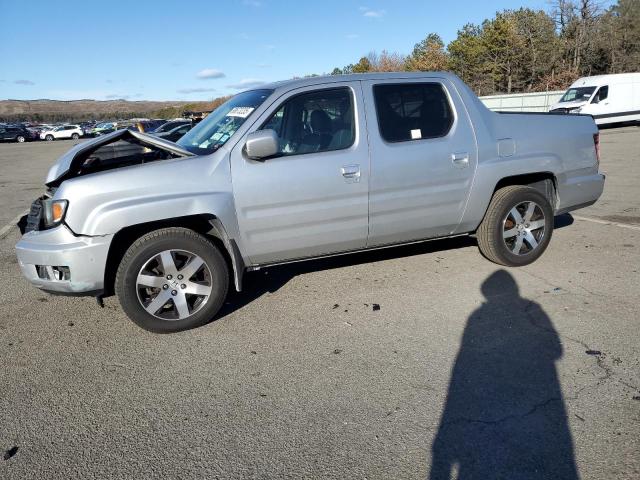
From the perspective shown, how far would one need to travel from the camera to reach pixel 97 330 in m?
4.05

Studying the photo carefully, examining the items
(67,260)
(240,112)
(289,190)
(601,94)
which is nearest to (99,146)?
(67,260)

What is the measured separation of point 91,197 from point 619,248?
17.6ft

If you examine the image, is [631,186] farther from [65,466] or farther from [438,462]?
[65,466]

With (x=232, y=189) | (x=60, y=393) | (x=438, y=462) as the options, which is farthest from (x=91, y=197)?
(x=438, y=462)

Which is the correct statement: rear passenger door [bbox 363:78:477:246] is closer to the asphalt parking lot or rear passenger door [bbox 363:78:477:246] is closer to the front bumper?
the asphalt parking lot

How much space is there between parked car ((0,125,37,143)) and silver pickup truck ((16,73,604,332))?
1986 inches

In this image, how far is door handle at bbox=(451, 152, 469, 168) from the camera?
4484 mm

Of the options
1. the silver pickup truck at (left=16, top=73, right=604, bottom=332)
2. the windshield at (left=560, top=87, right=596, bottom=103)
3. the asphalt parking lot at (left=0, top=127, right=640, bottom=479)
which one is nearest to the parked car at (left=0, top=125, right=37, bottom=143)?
the windshield at (left=560, top=87, right=596, bottom=103)

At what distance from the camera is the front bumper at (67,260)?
3.63m

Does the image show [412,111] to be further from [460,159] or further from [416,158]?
[460,159]

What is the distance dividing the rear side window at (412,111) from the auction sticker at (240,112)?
3.62 ft

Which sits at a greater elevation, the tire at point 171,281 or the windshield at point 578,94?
the windshield at point 578,94

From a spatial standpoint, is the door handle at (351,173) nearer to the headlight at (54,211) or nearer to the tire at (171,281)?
the tire at (171,281)

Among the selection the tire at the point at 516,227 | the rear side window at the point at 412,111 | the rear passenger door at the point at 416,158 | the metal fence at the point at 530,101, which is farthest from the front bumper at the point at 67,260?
the metal fence at the point at 530,101
